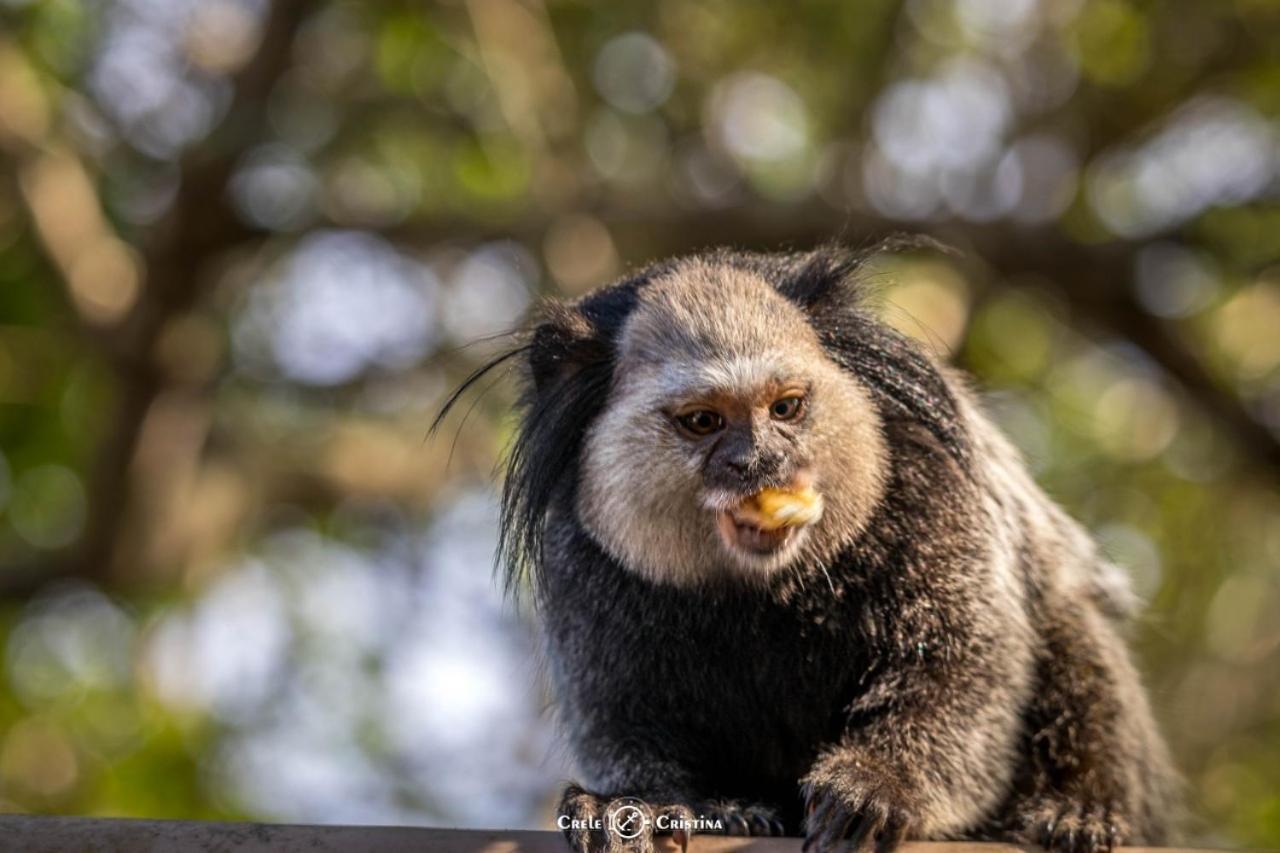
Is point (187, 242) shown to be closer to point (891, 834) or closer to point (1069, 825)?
point (891, 834)

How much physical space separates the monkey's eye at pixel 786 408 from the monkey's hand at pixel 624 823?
1034 millimetres

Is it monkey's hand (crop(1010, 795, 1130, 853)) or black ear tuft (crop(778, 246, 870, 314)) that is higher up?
black ear tuft (crop(778, 246, 870, 314))

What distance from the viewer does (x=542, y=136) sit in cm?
884

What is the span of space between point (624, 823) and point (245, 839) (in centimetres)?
87

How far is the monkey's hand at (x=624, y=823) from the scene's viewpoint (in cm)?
340

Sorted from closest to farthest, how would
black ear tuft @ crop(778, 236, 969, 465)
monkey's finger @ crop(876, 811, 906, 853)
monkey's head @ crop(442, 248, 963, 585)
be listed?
monkey's finger @ crop(876, 811, 906, 853), monkey's head @ crop(442, 248, 963, 585), black ear tuft @ crop(778, 236, 969, 465)

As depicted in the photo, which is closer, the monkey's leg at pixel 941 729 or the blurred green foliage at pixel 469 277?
the monkey's leg at pixel 941 729

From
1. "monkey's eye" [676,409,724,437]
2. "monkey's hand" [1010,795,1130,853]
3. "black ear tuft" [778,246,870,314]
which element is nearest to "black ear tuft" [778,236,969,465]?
"black ear tuft" [778,246,870,314]

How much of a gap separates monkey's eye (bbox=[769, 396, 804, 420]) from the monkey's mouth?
324mm

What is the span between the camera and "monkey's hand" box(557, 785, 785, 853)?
3.40 m

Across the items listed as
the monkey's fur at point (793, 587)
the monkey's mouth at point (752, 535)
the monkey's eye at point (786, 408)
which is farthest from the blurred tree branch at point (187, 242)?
the monkey's mouth at point (752, 535)

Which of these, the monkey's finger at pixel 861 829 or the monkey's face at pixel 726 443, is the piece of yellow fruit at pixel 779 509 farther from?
the monkey's finger at pixel 861 829

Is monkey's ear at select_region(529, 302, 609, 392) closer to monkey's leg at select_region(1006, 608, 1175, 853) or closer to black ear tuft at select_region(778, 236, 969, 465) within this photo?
black ear tuft at select_region(778, 236, 969, 465)

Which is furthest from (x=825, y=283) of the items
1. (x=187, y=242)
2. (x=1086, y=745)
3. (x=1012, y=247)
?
(x=187, y=242)
